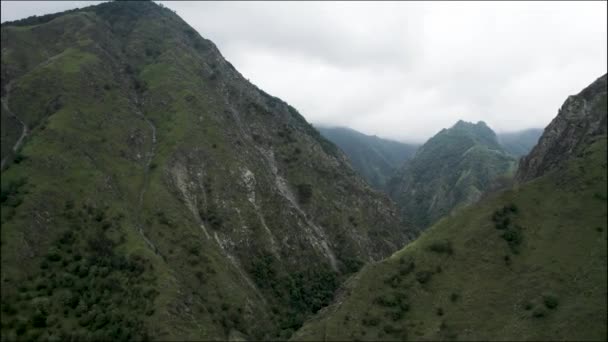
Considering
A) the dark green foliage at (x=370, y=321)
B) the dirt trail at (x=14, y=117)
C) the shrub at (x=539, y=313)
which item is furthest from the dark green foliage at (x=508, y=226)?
the dirt trail at (x=14, y=117)

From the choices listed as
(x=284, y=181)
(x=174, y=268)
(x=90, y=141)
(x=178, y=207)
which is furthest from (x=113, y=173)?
(x=284, y=181)

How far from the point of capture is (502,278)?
9256cm

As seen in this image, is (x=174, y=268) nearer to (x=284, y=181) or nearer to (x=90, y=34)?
(x=284, y=181)

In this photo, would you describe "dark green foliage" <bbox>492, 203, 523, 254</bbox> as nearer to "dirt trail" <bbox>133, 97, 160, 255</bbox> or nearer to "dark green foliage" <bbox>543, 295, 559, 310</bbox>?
"dark green foliage" <bbox>543, 295, 559, 310</bbox>

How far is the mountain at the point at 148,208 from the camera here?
93.8 m

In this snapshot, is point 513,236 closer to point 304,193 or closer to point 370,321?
point 370,321

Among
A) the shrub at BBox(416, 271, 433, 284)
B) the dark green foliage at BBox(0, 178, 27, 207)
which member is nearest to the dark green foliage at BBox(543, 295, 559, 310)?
the shrub at BBox(416, 271, 433, 284)

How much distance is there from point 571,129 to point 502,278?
59735 millimetres

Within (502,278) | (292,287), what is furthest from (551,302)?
(292,287)

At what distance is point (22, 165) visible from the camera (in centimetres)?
11031

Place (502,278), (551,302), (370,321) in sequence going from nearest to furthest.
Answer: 1. (551,302)
2. (370,321)
3. (502,278)

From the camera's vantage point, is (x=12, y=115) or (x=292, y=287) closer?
(x=12, y=115)

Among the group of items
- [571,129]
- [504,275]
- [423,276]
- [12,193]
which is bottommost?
[504,275]

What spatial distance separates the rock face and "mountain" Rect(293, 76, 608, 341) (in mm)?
5599
